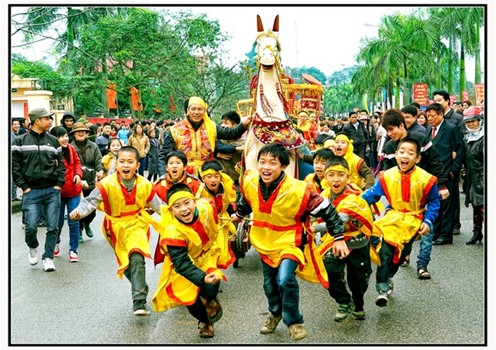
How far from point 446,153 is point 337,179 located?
3.81 meters

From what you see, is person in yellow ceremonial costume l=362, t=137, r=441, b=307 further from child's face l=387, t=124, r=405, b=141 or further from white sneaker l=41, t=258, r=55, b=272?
white sneaker l=41, t=258, r=55, b=272

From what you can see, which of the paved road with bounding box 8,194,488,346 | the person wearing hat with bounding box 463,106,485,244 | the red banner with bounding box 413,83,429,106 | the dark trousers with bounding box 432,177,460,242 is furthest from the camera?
the red banner with bounding box 413,83,429,106

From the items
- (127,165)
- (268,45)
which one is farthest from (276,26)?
(127,165)

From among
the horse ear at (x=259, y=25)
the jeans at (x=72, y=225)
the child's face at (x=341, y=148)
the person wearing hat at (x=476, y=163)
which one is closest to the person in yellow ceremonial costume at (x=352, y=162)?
the child's face at (x=341, y=148)

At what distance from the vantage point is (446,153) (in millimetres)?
9125

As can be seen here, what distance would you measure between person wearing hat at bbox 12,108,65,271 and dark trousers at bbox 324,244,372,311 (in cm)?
394

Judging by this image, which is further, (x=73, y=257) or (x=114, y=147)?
(x=114, y=147)

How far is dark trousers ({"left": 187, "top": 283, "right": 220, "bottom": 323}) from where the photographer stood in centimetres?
516

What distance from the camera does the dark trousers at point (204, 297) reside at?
5.16 meters

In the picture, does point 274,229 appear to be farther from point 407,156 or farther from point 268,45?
point 268,45

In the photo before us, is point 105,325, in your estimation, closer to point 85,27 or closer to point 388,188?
point 388,188

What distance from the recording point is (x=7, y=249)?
6109 mm

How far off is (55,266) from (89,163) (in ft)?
6.37

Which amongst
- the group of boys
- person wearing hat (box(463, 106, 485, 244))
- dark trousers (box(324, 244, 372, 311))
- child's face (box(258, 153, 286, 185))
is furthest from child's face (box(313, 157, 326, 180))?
person wearing hat (box(463, 106, 485, 244))
